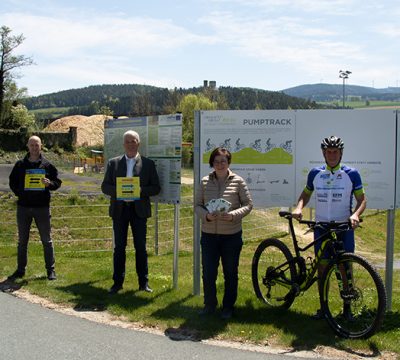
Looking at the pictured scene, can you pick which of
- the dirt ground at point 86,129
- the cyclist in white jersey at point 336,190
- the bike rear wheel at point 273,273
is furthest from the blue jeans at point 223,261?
the dirt ground at point 86,129

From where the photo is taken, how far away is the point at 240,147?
728 centimetres

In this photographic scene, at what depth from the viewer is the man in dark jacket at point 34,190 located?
27.1ft

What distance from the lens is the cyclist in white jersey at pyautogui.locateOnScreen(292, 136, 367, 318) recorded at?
5949 mm

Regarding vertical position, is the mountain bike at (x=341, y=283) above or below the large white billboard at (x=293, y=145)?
below

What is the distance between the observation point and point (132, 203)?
24.9ft

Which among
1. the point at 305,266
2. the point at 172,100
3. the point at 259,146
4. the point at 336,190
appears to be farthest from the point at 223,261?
the point at 172,100

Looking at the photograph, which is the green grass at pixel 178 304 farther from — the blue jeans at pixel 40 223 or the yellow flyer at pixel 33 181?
Result: the yellow flyer at pixel 33 181

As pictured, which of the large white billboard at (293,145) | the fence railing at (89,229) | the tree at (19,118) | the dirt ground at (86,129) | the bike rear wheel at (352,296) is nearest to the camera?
the bike rear wheel at (352,296)

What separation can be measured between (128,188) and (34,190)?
164 cm

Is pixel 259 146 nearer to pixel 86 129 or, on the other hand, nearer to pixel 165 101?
pixel 86 129

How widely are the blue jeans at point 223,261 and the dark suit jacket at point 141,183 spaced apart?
1.32 meters

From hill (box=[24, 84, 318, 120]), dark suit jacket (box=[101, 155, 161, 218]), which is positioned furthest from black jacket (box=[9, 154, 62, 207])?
hill (box=[24, 84, 318, 120])

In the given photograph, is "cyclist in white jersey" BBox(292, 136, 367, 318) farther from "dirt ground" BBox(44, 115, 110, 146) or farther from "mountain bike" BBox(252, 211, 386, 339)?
"dirt ground" BBox(44, 115, 110, 146)

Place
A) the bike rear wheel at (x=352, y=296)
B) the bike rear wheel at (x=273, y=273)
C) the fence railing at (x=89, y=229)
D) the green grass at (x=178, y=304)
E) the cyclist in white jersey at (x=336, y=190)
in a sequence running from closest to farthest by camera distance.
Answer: the bike rear wheel at (x=352, y=296)
the green grass at (x=178, y=304)
the cyclist in white jersey at (x=336, y=190)
the bike rear wheel at (x=273, y=273)
the fence railing at (x=89, y=229)
